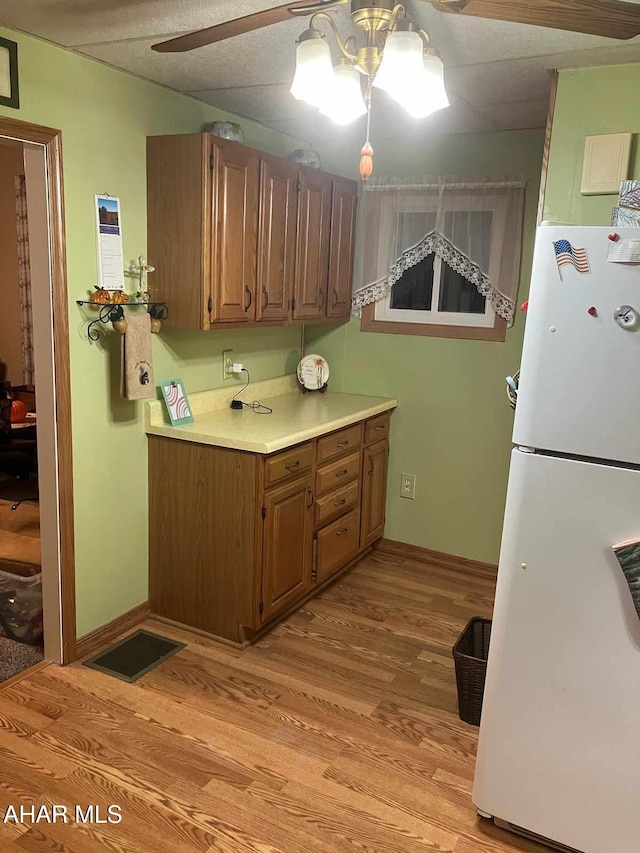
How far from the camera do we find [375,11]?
1.75 m

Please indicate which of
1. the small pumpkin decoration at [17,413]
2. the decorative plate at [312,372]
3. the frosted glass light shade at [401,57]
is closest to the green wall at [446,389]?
the decorative plate at [312,372]

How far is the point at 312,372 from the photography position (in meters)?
4.04

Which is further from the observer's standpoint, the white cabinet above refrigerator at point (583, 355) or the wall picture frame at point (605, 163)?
the wall picture frame at point (605, 163)

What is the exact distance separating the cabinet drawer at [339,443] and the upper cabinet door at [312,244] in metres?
A: 0.65

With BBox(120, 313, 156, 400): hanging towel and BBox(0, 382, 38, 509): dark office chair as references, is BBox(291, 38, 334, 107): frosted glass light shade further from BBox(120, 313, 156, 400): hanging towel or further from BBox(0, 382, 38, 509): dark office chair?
BBox(0, 382, 38, 509): dark office chair

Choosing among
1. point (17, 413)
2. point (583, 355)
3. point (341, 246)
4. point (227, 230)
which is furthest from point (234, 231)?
point (17, 413)

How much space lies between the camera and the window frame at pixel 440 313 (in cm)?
364

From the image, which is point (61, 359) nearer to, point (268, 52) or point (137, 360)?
point (137, 360)

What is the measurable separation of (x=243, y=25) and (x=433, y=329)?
2.32 m

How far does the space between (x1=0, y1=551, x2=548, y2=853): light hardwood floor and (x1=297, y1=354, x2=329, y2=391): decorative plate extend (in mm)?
1408

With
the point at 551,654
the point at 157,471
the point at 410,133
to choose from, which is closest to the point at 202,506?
the point at 157,471

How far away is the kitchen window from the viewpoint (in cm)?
362

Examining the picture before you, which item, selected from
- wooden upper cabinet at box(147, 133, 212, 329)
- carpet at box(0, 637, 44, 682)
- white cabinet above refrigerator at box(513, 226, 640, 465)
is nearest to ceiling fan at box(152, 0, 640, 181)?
white cabinet above refrigerator at box(513, 226, 640, 465)

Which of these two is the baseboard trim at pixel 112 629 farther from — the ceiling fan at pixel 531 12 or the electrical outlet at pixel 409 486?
the ceiling fan at pixel 531 12
